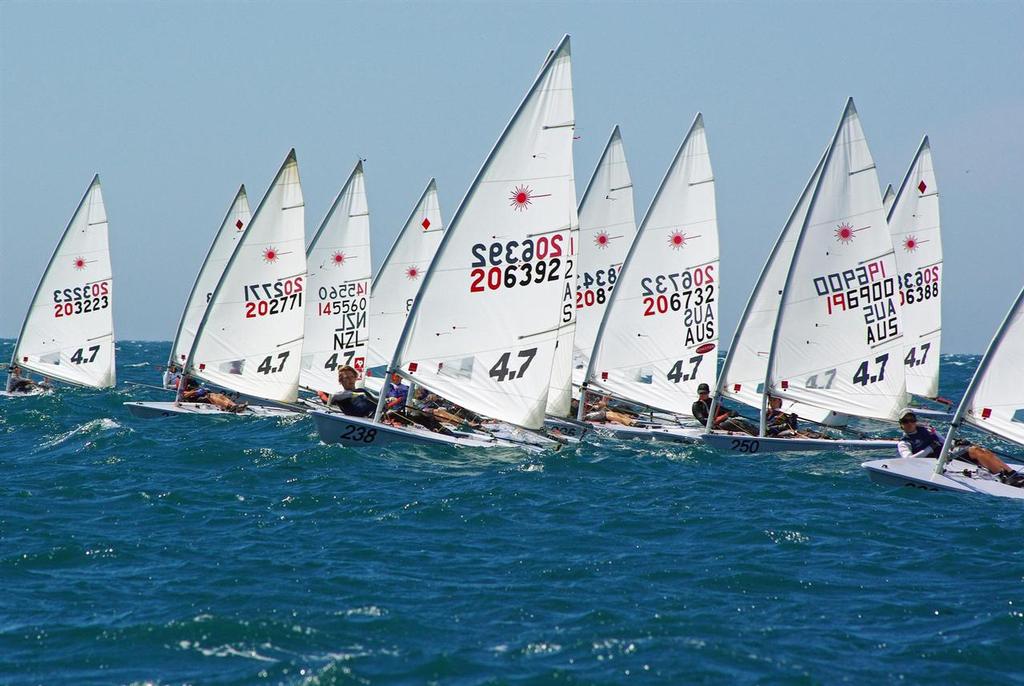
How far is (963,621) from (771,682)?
3086 millimetres

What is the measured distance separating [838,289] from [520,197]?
7.58 metres

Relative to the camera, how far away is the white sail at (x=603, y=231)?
1277 inches

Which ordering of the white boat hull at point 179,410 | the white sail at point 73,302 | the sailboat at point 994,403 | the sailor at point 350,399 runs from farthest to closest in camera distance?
the white sail at point 73,302, the white boat hull at point 179,410, the sailor at point 350,399, the sailboat at point 994,403

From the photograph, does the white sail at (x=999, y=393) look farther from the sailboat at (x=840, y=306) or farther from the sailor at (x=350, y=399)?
the sailor at (x=350, y=399)

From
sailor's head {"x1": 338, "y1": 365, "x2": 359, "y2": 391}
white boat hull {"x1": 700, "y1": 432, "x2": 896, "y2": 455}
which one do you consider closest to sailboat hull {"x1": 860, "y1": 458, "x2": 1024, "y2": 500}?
white boat hull {"x1": 700, "y1": 432, "x2": 896, "y2": 455}

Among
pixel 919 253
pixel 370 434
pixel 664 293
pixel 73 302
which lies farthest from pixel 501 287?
pixel 73 302

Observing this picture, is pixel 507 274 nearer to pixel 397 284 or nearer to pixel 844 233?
pixel 844 233

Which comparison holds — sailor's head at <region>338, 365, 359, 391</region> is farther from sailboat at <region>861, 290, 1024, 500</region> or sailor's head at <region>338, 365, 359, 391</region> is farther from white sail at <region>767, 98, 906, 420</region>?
sailboat at <region>861, 290, 1024, 500</region>

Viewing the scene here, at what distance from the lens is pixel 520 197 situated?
2256 cm

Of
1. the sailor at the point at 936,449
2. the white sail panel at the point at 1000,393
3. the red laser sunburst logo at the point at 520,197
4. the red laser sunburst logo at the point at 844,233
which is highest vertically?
the red laser sunburst logo at the point at 520,197

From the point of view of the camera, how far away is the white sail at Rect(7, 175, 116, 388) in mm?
36312

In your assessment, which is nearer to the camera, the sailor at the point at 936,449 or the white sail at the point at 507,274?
the sailor at the point at 936,449

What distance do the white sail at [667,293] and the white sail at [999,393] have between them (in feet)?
32.8

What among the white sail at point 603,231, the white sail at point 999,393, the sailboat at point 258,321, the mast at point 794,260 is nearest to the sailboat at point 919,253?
the white sail at point 603,231
